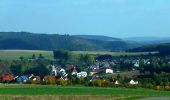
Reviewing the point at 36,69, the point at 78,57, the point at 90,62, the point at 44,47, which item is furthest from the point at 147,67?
the point at 44,47

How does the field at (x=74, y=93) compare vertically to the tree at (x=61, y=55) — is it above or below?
below

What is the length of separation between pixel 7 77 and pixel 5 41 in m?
134

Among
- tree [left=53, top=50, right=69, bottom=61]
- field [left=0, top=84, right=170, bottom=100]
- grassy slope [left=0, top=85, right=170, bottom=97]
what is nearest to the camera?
→ field [left=0, top=84, right=170, bottom=100]

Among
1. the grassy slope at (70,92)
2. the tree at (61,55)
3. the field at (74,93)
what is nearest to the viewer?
the field at (74,93)

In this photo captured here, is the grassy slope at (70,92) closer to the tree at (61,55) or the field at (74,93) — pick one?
the field at (74,93)

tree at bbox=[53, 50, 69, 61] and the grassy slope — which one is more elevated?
tree at bbox=[53, 50, 69, 61]

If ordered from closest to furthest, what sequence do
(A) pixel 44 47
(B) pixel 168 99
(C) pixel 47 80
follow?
(B) pixel 168 99, (C) pixel 47 80, (A) pixel 44 47

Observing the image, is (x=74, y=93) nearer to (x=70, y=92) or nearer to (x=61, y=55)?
(x=70, y=92)

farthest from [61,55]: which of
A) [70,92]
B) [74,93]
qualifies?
[74,93]

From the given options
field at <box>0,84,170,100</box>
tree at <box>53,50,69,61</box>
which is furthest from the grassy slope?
tree at <box>53,50,69,61</box>

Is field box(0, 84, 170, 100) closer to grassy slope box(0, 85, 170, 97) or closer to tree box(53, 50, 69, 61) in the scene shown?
grassy slope box(0, 85, 170, 97)

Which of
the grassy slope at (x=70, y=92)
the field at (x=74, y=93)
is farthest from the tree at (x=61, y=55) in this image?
the field at (x=74, y=93)

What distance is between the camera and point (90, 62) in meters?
117

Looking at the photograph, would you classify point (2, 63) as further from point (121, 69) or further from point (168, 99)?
point (168, 99)
